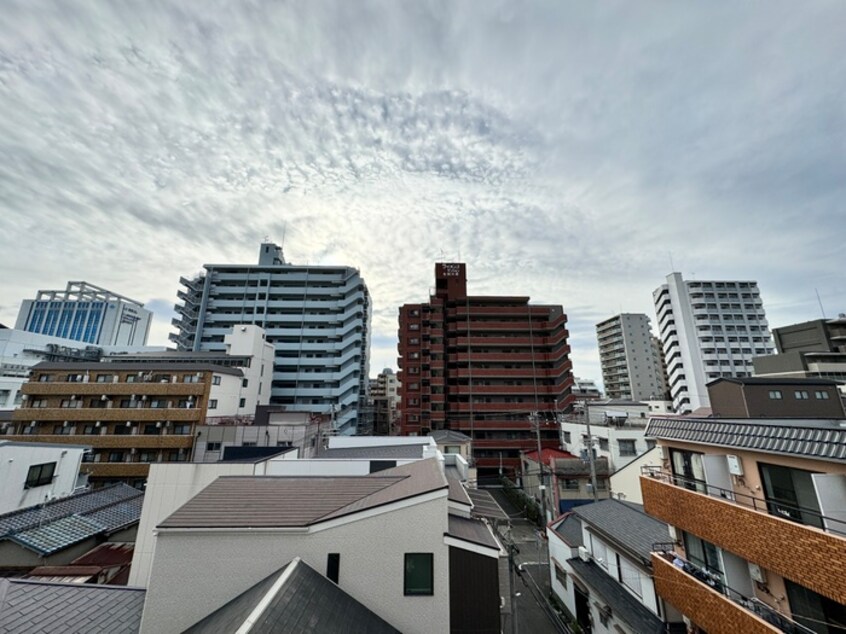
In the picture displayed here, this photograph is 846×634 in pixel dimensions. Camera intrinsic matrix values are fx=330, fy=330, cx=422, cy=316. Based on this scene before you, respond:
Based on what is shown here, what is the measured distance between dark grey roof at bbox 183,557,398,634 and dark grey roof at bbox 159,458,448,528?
51.9 inches

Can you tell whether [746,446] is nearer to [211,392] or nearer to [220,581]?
[220,581]

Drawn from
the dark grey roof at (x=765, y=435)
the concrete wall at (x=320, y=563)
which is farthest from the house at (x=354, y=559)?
the dark grey roof at (x=765, y=435)

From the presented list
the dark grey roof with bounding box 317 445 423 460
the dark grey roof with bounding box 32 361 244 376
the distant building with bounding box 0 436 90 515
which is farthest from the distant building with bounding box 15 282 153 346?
the dark grey roof with bounding box 317 445 423 460

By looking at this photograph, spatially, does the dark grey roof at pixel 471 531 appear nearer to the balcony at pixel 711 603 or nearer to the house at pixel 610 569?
the balcony at pixel 711 603

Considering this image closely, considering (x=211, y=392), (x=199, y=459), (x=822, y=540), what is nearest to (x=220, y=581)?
(x=822, y=540)

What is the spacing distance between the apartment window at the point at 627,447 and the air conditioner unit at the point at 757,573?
24963 mm

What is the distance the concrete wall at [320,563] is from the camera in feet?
27.3

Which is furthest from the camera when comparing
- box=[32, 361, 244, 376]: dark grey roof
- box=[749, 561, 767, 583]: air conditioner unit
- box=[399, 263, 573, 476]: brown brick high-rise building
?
box=[399, 263, 573, 476]: brown brick high-rise building

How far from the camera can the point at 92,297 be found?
97812 millimetres

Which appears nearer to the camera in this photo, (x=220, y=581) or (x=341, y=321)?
(x=220, y=581)

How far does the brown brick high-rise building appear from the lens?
4744 centimetres

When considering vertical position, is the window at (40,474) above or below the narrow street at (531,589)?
above

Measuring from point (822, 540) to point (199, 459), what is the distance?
121 ft

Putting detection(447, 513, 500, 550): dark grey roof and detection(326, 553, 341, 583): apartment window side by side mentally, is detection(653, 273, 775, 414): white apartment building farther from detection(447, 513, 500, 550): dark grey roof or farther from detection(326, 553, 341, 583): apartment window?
detection(326, 553, 341, 583): apartment window
